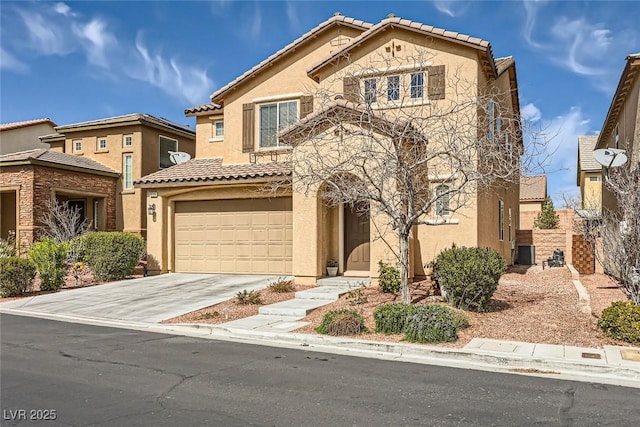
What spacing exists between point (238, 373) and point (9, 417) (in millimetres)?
2794

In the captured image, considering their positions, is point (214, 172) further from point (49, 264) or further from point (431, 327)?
point (431, 327)

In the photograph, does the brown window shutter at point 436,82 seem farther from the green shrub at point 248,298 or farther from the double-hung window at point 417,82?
the green shrub at point 248,298

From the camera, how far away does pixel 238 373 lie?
7391 millimetres

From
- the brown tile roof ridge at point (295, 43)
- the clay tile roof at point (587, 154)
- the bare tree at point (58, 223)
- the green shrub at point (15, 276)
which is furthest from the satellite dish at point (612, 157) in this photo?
the bare tree at point (58, 223)

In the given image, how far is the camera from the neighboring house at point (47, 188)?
22.3 metres

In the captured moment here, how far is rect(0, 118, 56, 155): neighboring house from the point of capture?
98.3ft

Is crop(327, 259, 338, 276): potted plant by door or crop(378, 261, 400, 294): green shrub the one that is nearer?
crop(378, 261, 400, 294): green shrub

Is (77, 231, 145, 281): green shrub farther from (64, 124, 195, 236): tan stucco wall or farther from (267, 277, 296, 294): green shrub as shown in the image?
(64, 124, 195, 236): tan stucco wall

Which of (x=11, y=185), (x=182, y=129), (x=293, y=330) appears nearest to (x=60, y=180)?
(x=11, y=185)

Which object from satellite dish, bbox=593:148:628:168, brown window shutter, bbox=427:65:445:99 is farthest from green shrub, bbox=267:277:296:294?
satellite dish, bbox=593:148:628:168

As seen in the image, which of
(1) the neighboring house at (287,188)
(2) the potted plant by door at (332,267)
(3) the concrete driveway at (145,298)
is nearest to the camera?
(3) the concrete driveway at (145,298)

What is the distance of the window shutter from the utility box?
480 inches

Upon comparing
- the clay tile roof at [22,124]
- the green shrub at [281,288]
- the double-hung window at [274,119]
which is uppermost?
the clay tile roof at [22,124]

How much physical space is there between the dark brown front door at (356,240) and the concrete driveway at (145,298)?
8.43 feet
